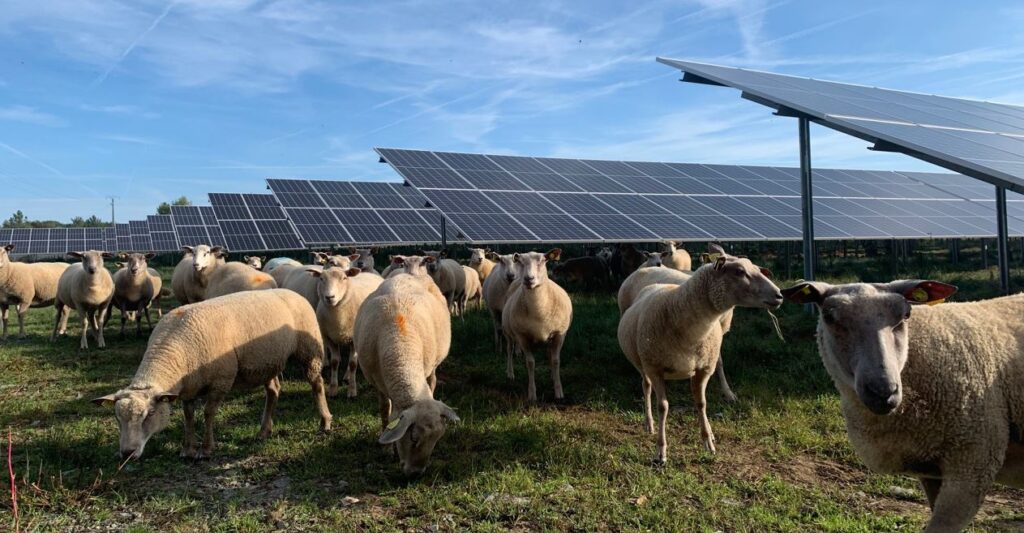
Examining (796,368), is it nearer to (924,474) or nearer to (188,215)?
(924,474)

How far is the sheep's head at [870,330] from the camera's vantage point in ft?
9.95

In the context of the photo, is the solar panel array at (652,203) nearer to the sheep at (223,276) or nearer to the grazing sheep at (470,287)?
the grazing sheep at (470,287)

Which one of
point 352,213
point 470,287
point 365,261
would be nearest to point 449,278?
point 470,287

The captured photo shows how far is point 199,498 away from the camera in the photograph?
4.89 metres

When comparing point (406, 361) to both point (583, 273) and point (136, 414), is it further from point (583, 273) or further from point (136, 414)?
point (583, 273)

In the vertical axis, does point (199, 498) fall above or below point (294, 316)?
below

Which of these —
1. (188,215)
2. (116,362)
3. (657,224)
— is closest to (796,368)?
(657,224)

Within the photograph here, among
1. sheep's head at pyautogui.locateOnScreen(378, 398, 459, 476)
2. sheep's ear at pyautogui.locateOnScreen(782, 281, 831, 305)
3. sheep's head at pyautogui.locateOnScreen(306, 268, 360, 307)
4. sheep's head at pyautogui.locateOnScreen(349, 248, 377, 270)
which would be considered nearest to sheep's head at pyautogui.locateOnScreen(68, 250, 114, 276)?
sheep's head at pyautogui.locateOnScreen(349, 248, 377, 270)

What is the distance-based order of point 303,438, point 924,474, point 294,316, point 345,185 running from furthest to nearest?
point 345,185 < point 294,316 < point 303,438 < point 924,474

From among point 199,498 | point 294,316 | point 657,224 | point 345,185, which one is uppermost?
point 345,185

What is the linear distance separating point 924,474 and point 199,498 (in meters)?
5.27

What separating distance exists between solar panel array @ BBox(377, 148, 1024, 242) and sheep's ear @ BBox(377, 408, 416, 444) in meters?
9.59

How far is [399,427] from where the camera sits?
4.94 metres

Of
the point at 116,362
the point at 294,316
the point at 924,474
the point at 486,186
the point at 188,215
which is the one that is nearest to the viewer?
the point at 924,474
